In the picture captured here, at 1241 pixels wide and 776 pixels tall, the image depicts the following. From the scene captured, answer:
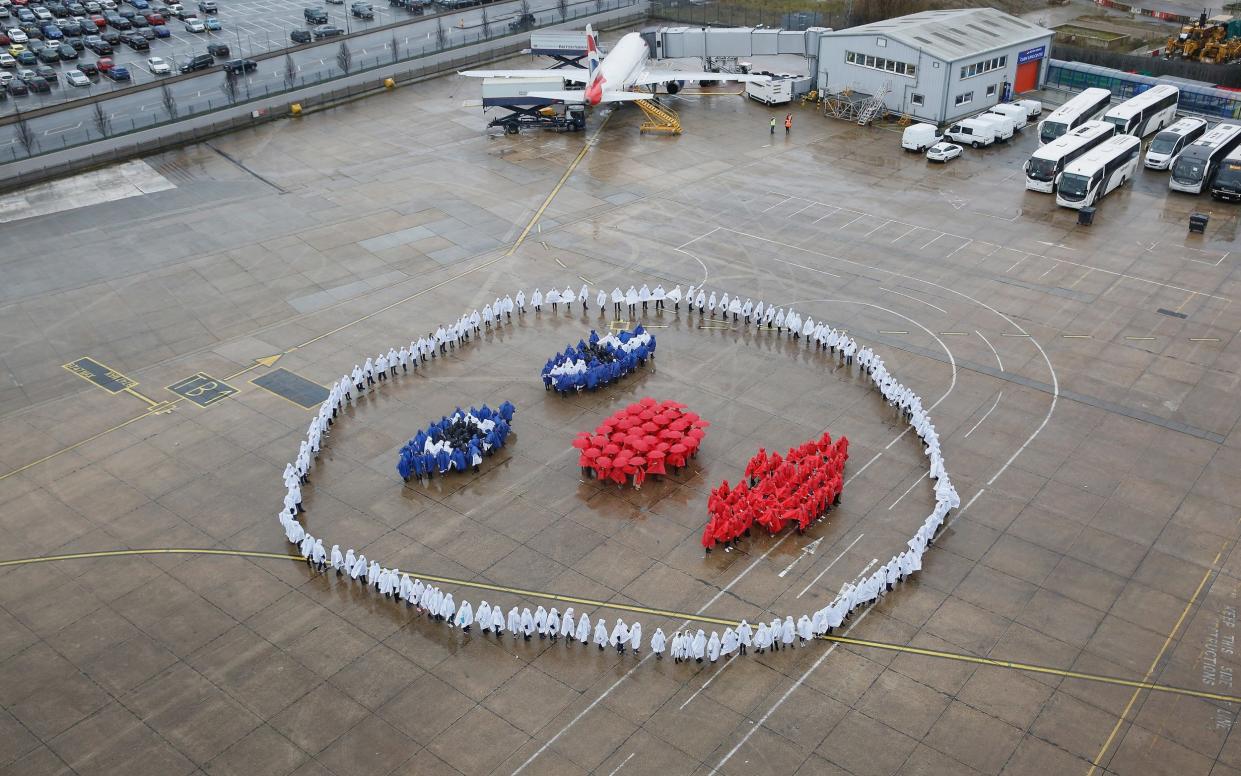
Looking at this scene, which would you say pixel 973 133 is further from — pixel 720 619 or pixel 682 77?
pixel 720 619

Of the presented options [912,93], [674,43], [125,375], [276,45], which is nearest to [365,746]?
[125,375]

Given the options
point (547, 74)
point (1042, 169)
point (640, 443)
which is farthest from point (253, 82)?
point (640, 443)

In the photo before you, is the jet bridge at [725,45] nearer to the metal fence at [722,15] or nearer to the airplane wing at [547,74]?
the airplane wing at [547,74]

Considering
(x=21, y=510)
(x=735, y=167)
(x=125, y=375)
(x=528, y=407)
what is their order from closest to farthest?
1. (x=21, y=510)
2. (x=528, y=407)
3. (x=125, y=375)
4. (x=735, y=167)

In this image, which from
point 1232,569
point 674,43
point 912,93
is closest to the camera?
point 1232,569

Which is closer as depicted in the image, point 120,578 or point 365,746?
point 365,746

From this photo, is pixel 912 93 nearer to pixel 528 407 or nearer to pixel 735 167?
pixel 735 167
